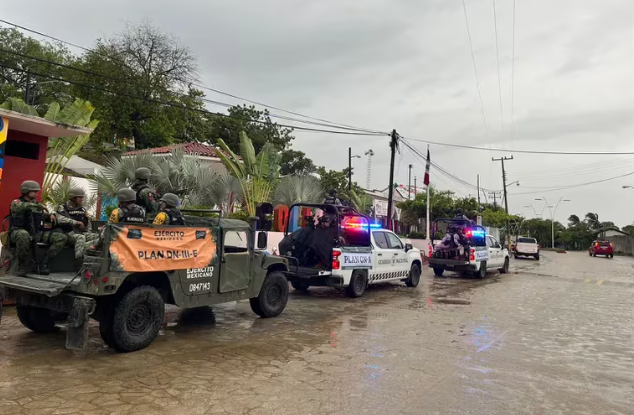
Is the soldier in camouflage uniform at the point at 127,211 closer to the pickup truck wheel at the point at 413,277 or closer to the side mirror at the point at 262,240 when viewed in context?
the side mirror at the point at 262,240

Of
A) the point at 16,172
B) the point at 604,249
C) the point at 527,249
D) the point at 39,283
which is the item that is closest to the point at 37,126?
the point at 16,172

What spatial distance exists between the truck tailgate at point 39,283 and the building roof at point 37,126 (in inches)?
171

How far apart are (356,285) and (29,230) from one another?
6.90m

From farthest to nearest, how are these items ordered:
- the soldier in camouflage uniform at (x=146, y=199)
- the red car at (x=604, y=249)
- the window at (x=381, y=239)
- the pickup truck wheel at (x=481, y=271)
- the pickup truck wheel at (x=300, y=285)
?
the red car at (x=604, y=249) < the pickup truck wheel at (x=481, y=271) < the window at (x=381, y=239) < the pickup truck wheel at (x=300, y=285) < the soldier in camouflage uniform at (x=146, y=199)

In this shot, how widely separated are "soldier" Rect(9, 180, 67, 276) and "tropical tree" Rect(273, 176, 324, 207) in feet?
40.1

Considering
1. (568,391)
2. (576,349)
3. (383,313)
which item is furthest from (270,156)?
(568,391)

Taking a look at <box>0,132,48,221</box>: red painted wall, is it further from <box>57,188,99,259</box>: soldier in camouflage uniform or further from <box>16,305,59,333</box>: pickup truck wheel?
<box>16,305,59,333</box>: pickup truck wheel

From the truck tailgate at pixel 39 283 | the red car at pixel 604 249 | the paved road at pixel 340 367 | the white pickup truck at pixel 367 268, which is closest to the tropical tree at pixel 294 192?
the white pickup truck at pixel 367 268

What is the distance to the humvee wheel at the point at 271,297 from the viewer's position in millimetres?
7922

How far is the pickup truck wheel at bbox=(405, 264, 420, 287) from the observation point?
13180 millimetres

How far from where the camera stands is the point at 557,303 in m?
11.1

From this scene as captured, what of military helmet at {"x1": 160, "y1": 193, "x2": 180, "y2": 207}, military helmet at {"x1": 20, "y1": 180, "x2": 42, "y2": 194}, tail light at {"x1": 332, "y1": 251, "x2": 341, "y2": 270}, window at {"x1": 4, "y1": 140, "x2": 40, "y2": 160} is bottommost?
tail light at {"x1": 332, "y1": 251, "x2": 341, "y2": 270}

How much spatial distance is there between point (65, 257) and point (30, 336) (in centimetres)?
116

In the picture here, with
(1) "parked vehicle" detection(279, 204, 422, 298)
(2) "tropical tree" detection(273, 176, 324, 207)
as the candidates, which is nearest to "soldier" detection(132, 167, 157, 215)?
(1) "parked vehicle" detection(279, 204, 422, 298)
